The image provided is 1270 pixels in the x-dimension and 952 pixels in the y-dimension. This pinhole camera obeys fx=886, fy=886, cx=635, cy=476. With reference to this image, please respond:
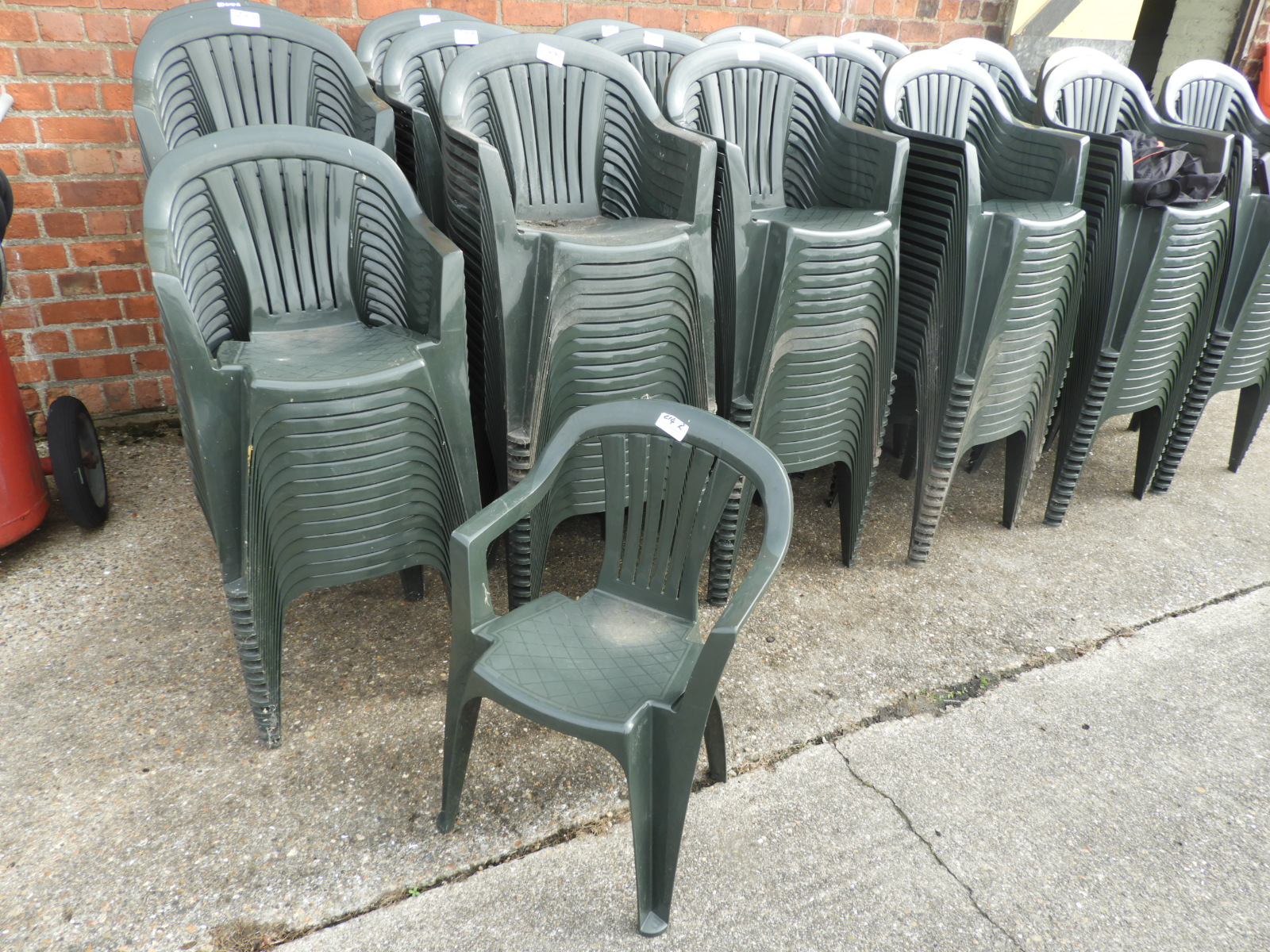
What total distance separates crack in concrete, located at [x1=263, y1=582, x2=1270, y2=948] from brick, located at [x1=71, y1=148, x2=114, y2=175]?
284 cm

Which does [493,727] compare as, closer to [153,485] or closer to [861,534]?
[861,534]

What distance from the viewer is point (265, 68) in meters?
2.89

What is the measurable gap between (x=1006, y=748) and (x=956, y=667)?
0.32m

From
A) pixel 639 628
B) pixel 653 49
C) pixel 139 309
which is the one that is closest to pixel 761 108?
pixel 653 49

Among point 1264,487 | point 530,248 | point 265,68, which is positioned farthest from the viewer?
point 1264,487

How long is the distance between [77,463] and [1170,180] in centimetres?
362

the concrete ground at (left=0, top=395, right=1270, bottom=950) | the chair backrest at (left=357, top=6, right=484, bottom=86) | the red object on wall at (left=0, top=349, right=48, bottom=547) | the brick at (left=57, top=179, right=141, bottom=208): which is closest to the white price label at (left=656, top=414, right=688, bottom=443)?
the concrete ground at (left=0, top=395, right=1270, bottom=950)

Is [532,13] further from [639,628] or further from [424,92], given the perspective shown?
[639,628]

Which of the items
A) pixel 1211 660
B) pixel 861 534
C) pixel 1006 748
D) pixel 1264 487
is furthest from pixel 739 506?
pixel 1264 487

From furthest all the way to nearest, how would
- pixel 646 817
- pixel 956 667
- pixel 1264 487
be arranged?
1. pixel 1264 487
2. pixel 956 667
3. pixel 646 817

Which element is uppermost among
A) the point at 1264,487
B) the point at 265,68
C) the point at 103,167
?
the point at 265,68

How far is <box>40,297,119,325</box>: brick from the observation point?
3.38 m

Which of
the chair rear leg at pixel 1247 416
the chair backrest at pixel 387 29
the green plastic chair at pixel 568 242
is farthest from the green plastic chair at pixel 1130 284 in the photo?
the chair backrest at pixel 387 29

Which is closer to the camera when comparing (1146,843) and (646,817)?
(646,817)
